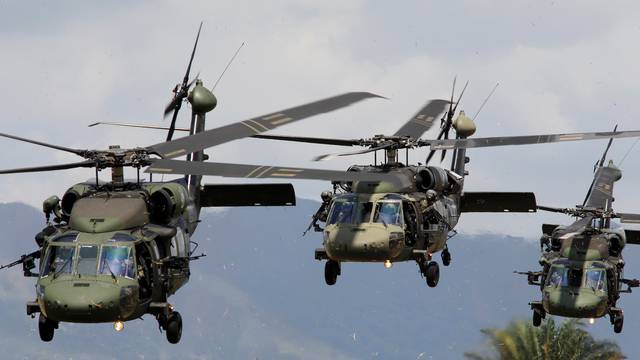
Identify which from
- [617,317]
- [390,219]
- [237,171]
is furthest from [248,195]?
[617,317]

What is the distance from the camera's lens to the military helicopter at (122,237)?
29344 mm

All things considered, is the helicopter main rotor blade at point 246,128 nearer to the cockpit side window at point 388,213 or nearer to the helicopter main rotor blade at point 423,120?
the cockpit side window at point 388,213

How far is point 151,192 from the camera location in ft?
107

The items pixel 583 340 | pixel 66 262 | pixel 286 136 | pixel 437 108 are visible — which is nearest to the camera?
pixel 66 262

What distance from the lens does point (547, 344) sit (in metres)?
69.4

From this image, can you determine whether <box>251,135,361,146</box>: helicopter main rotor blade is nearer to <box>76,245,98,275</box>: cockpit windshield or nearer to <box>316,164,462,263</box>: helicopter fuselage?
<box>316,164,462,263</box>: helicopter fuselage

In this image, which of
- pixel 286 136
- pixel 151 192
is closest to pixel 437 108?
pixel 286 136

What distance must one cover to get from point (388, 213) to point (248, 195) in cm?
480

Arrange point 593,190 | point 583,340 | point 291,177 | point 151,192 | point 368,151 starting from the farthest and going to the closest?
point 583,340, point 593,190, point 368,151, point 151,192, point 291,177

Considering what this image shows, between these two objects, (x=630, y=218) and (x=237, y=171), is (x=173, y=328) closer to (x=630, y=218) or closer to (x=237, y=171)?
(x=237, y=171)

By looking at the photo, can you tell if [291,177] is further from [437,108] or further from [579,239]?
[579,239]

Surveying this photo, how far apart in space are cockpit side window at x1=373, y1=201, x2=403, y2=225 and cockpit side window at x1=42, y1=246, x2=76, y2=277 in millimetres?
10509

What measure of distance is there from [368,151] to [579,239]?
11231 mm

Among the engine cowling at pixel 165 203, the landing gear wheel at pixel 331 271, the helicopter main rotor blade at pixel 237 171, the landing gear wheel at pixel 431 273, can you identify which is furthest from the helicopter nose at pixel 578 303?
the helicopter main rotor blade at pixel 237 171
